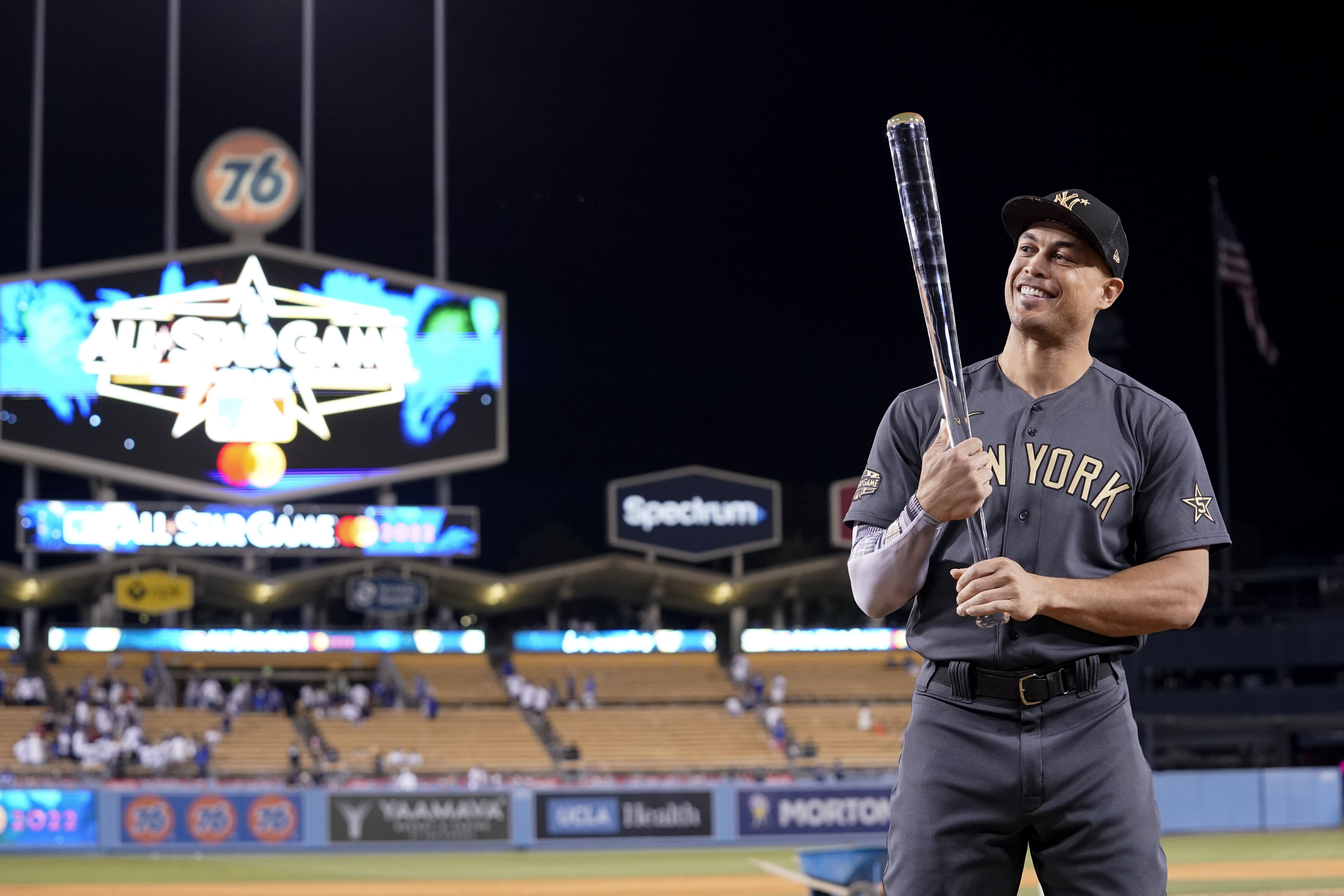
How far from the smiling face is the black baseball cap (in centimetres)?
3

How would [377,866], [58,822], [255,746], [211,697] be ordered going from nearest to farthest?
1. [377,866]
2. [58,822]
3. [255,746]
4. [211,697]

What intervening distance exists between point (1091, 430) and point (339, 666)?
35.3m

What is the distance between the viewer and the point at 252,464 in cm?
3109

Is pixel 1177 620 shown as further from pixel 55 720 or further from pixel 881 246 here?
pixel 881 246

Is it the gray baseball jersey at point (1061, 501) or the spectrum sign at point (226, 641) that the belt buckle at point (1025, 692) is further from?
the spectrum sign at point (226, 641)

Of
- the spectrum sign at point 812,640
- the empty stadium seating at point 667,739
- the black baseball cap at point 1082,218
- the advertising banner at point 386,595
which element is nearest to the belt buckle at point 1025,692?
the black baseball cap at point 1082,218

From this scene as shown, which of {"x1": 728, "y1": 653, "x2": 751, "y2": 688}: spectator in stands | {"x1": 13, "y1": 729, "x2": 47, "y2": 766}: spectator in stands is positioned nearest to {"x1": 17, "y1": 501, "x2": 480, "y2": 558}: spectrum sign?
{"x1": 13, "y1": 729, "x2": 47, "y2": 766}: spectator in stands

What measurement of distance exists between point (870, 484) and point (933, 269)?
0.59 metres

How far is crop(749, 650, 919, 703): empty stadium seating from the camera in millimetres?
36344

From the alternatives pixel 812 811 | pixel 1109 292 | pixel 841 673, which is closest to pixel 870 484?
pixel 1109 292

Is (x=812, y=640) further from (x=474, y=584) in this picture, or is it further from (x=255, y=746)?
(x=255, y=746)

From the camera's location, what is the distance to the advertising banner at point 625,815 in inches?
928

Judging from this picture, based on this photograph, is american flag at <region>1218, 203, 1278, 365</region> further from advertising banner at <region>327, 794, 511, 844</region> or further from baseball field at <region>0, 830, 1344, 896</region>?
advertising banner at <region>327, 794, 511, 844</region>

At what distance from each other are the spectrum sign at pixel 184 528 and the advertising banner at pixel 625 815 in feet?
36.6
